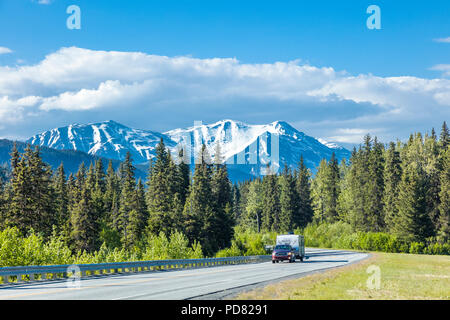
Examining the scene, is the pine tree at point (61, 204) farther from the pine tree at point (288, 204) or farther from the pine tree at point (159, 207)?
the pine tree at point (288, 204)

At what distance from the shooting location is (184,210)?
74.5 m

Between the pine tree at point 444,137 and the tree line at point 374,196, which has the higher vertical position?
the pine tree at point 444,137

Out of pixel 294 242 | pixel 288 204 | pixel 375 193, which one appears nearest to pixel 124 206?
pixel 294 242

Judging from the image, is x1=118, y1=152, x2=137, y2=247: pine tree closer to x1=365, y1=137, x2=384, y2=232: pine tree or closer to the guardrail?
the guardrail

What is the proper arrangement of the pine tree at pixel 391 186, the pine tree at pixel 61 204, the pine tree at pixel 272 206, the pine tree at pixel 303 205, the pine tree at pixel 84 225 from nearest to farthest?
1. the pine tree at pixel 84 225
2. the pine tree at pixel 61 204
3. the pine tree at pixel 391 186
4. the pine tree at pixel 303 205
5. the pine tree at pixel 272 206

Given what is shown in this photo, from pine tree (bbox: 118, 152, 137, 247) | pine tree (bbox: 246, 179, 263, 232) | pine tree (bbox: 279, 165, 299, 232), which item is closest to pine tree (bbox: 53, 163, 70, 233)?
pine tree (bbox: 118, 152, 137, 247)

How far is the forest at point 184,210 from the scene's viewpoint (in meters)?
56.7

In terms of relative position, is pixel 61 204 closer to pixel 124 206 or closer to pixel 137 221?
pixel 124 206

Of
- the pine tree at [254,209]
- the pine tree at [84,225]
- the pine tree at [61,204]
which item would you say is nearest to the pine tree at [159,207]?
the pine tree at [84,225]

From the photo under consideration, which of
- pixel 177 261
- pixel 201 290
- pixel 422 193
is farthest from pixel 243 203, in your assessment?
pixel 201 290

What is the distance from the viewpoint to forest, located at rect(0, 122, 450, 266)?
56688mm

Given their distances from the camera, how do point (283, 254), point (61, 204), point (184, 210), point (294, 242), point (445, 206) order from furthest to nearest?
1. point (445, 206)
2. point (61, 204)
3. point (184, 210)
4. point (294, 242)
5. point (283, 254)
